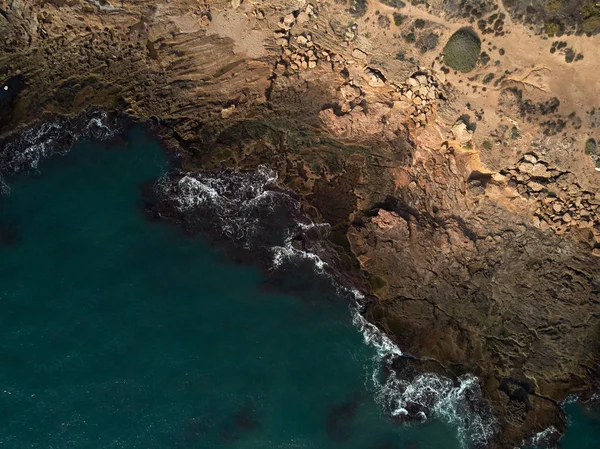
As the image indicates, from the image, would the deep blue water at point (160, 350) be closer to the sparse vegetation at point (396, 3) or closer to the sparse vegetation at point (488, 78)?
the sparse vegetation at point (488, 78)

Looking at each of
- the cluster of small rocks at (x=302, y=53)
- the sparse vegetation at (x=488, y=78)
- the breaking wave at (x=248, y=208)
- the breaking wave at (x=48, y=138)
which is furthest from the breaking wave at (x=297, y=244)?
the sparse vegetation at (x=488, y=78)

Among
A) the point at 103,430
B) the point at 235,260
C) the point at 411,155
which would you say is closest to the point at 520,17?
the point at 411,155

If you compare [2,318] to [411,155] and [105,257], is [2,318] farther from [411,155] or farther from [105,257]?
[411,155]

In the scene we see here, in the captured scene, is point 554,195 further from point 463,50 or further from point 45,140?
point 45,140

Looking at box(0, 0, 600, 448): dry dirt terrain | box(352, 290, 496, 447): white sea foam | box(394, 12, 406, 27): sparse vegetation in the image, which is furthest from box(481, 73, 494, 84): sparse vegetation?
box(352, 290, 496, 447): white sea foam

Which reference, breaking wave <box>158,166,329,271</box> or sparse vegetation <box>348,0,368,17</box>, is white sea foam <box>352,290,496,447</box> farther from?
sparse vegetation <box>348,0,368,17</box>

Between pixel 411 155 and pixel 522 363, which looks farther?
pixel 411 155
